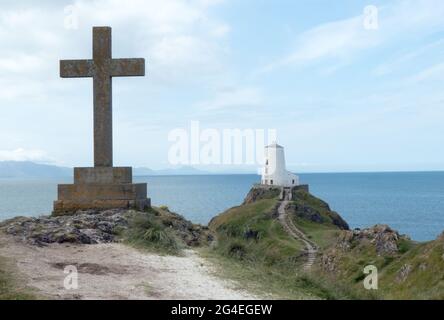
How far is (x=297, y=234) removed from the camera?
173 ft

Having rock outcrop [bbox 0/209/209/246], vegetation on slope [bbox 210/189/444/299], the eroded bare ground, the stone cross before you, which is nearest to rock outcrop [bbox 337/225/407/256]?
vegetation on slope [bbox 210/189/444/299]

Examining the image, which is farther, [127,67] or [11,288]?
[127,67]

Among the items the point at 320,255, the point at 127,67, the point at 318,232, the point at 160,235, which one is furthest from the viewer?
the point at 318,232

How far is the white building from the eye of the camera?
8138 centimetres

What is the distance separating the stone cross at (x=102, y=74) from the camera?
1518 cm

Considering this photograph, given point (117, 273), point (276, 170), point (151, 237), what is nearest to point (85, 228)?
point (151, 237)

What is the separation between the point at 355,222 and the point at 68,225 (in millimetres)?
87366

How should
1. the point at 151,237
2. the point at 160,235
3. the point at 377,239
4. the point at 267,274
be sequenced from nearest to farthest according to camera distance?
the point at 267,274, the point at 151,237, the point at 160,235, the point at 377,239

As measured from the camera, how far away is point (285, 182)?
266 ft

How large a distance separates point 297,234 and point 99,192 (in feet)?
131

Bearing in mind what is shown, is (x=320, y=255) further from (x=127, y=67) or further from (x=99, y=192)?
(x=127, y=67)
